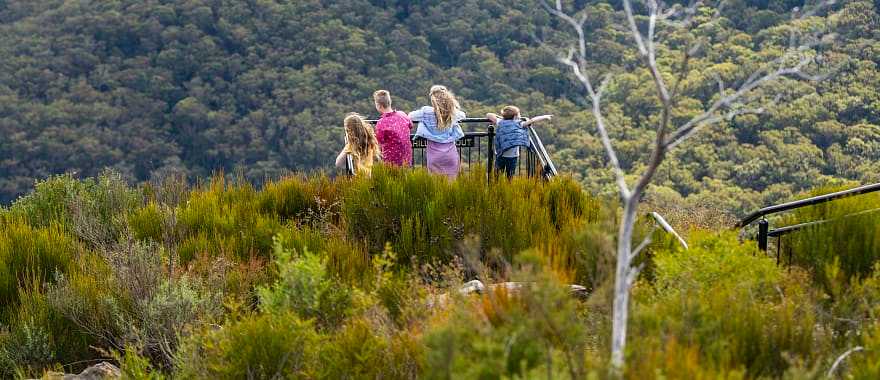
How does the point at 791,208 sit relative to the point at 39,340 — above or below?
above

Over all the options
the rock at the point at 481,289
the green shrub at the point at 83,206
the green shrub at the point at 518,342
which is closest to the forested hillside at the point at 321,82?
the green shrub at the point at 83,206

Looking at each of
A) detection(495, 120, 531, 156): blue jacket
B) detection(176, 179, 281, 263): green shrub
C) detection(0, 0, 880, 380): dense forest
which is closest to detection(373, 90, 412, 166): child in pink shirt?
detection(0, 0, 880, 380): dense forest

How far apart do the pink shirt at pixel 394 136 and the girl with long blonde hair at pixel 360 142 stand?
0.19 metres

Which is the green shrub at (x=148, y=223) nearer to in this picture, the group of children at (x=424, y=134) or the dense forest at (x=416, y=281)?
the dense forest at (x=416, y=281)

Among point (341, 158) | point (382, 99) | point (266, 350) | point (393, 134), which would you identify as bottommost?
point (266, 350)

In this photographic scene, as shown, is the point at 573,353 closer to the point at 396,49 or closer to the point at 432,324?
the point at 432,324

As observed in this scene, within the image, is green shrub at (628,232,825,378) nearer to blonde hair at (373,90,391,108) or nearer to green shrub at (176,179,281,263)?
green shrub at (176,179,281,263)

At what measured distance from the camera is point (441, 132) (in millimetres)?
9773

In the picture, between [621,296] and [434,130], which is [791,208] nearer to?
[621,296]

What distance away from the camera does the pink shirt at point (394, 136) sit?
31.7 ft

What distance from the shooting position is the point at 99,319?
6.64 metres

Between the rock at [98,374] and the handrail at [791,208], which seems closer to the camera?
the rock at [98,374]

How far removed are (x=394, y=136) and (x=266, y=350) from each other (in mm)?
4853

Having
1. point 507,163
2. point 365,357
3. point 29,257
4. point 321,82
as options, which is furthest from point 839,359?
point 321,82
